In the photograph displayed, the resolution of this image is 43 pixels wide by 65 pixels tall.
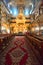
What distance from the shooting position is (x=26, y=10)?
128 ft

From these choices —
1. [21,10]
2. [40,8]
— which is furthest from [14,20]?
[40,8]

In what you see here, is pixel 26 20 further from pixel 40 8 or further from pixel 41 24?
pixel 41 24

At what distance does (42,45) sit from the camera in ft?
12.5

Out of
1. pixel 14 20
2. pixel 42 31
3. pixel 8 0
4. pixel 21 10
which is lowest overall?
pixel 42 31

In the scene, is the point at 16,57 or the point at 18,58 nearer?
the point at 18,58

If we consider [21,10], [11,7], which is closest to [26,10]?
[21,10]

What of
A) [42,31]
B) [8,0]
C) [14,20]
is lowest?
[42,31]

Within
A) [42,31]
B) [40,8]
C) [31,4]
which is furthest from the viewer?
[31,4]

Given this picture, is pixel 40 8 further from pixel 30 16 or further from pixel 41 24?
pixel 30 16

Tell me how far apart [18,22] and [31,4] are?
239 inches

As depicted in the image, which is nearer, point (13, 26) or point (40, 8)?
point (40, 8)

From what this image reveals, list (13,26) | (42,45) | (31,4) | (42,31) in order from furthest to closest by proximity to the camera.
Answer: (31,4)
(13,26)
(42,31)
(42,45)

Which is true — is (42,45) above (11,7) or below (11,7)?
below

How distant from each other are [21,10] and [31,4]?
115 inches
